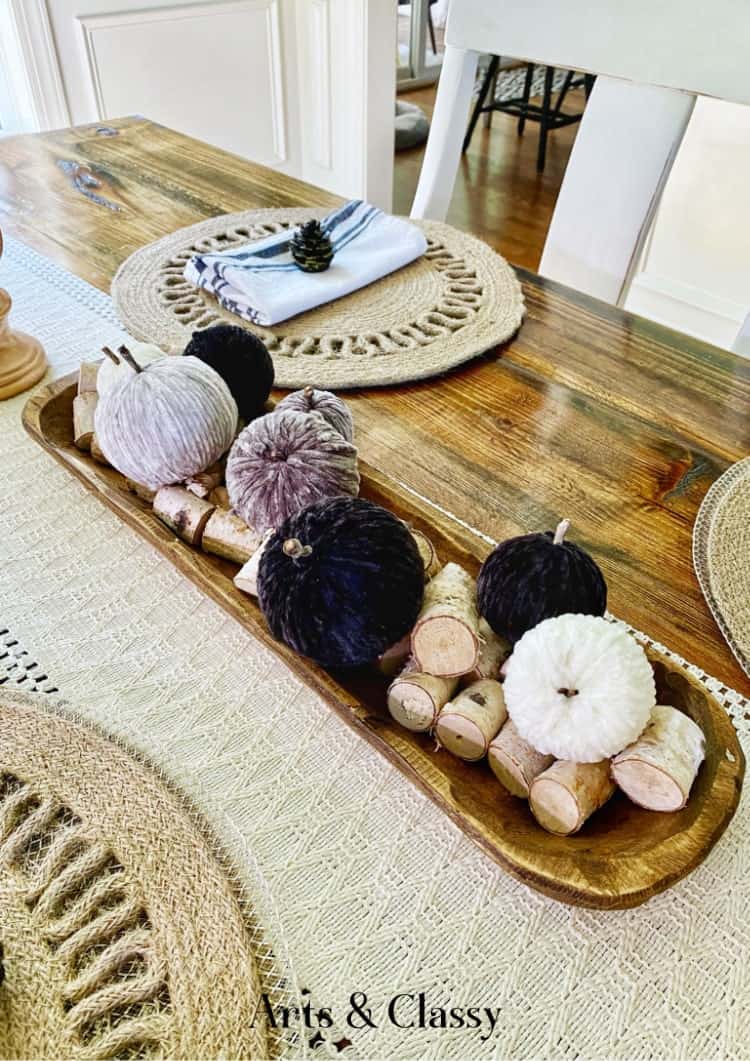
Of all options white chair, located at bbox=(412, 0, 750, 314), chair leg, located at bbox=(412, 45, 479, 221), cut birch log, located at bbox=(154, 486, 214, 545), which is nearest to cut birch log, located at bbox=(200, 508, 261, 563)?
cut birch log, located at bbox=(154, 486, 214, 545)

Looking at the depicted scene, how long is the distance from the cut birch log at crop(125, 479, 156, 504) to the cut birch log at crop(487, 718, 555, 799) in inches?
11.4

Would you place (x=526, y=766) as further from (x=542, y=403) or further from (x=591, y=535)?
(x=542, y=403)

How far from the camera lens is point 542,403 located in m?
0.71

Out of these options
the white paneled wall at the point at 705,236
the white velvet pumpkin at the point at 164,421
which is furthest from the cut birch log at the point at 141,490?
the white paneled wall at the point at 705,236

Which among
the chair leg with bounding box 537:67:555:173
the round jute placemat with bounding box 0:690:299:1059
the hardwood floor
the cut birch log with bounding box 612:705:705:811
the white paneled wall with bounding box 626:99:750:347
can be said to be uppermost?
the cut birch log with bounding box 612:705:705:811

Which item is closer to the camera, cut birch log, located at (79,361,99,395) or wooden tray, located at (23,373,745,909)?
wooden tray, located at (23,373,745,909)

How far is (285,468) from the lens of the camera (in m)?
0.45

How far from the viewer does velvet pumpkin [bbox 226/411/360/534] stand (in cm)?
45

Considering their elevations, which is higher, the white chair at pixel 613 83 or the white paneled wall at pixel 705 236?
the white chair at pixel 613 83

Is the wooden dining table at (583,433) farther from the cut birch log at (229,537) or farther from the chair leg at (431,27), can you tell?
the chair leg at (431,27)

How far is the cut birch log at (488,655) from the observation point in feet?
1.32

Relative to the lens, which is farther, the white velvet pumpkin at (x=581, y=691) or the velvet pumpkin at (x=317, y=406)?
the velvet pumpkin at (x=317, y=406)

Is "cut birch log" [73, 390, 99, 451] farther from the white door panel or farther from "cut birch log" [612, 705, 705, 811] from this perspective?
the white door panel

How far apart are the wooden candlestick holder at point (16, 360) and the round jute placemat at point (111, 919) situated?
0.41 m
